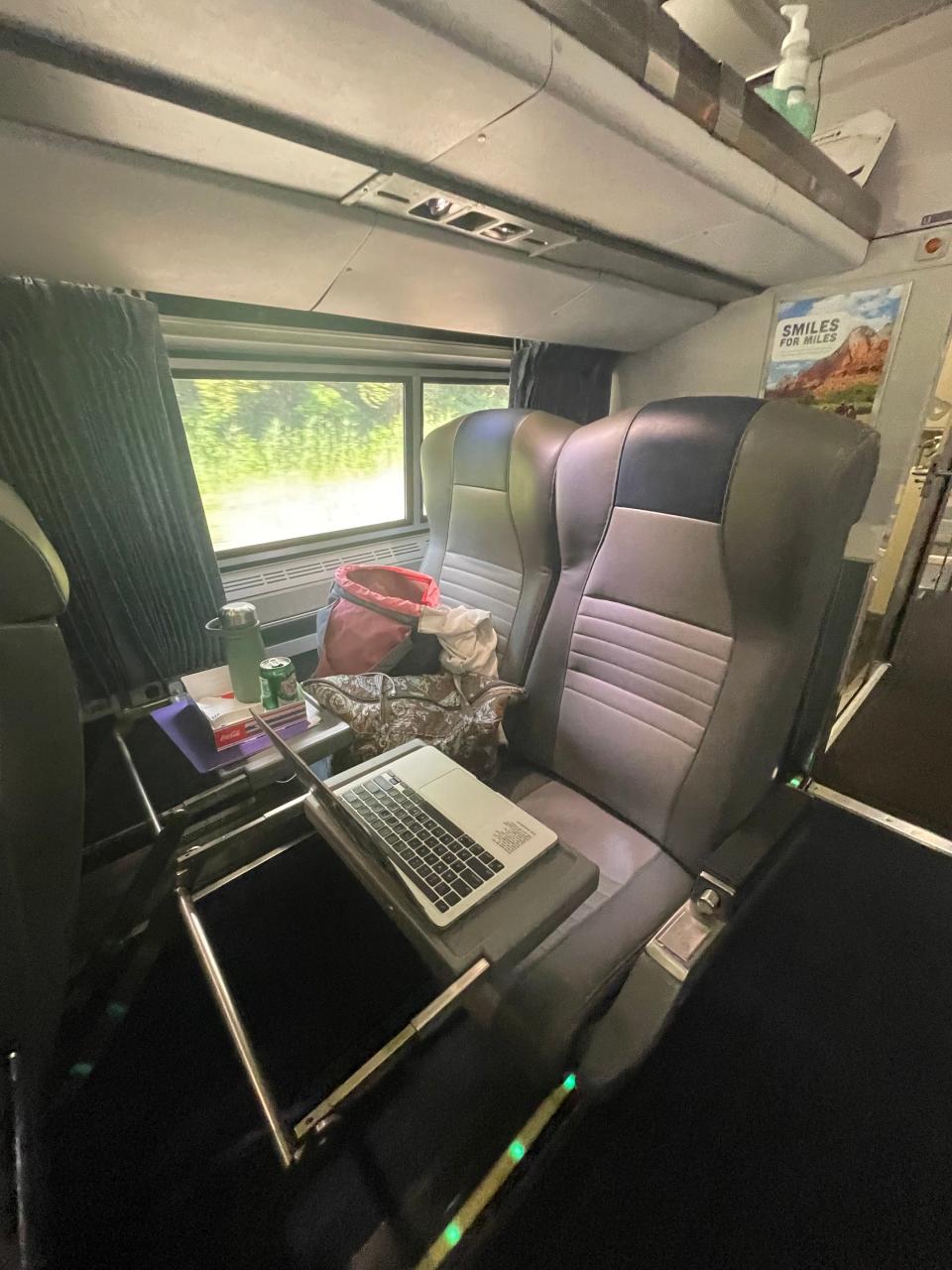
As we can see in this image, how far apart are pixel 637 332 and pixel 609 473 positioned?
87 centimetres

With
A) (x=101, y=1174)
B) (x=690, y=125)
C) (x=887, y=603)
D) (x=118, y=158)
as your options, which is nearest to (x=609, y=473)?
(x=690, y=125)

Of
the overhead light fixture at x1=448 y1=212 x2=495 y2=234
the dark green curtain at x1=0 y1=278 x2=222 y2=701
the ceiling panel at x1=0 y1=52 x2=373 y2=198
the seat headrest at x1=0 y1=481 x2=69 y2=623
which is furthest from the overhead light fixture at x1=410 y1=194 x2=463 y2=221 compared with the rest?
the seat headrest at x1=0 y1=481 x2=69 y2=623

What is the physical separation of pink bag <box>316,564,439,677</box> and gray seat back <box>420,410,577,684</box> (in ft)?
0.70

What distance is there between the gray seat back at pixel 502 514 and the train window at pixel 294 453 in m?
0.47

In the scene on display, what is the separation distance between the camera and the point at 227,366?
5.25 feet

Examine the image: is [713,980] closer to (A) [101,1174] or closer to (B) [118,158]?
(A) [101,1174]

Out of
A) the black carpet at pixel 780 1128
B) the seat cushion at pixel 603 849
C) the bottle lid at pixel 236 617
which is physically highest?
the bottle lid at pixel 236 617

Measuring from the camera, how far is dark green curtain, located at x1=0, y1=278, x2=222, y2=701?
41.3 inches

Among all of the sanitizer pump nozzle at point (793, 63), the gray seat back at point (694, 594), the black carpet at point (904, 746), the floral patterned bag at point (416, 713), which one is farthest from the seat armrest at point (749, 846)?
the sanitizer pump nozzle at point (793, 63)

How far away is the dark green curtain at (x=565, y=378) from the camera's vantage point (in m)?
2.00

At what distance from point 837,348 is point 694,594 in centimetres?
107

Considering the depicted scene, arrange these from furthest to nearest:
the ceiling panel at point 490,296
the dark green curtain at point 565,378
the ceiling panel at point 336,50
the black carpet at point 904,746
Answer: the dark green curtain at point 565,378 → the black carpet at point 904,746 → the ceiling panel at point 490,296 → the ceiling panel at point 336,50

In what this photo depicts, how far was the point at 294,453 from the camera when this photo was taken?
192 cm

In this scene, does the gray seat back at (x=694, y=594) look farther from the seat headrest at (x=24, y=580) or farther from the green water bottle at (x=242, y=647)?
the seat headrest at (x=24, y=580)
